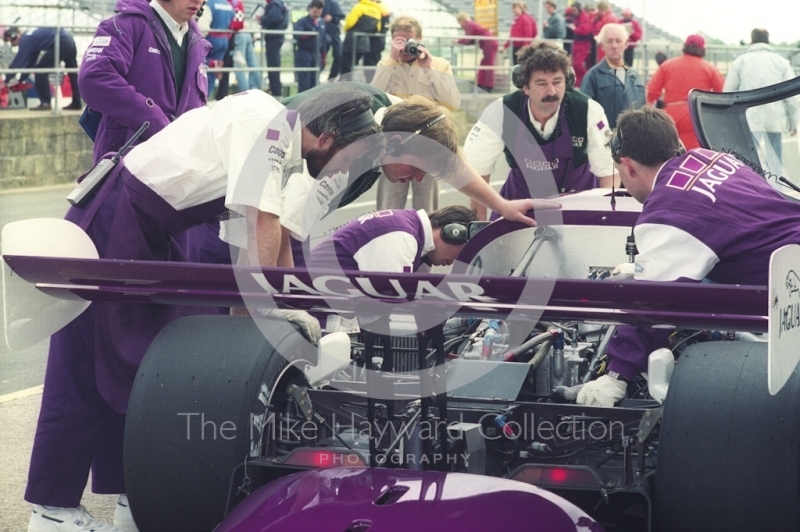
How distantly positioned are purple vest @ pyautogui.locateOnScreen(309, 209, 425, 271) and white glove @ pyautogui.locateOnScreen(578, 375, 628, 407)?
121 cm

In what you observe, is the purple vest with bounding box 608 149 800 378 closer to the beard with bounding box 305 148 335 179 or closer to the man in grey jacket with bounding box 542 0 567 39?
the beard with bounding box 305 148 335 179

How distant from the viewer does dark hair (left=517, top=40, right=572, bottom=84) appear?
6.22m

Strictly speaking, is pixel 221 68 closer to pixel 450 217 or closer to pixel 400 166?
pixel 450 217

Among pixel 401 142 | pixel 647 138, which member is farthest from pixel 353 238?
pixel 647 138

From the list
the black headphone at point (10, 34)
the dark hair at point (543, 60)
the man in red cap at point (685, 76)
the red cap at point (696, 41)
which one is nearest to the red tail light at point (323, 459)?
the dark hair at point (543, 60)

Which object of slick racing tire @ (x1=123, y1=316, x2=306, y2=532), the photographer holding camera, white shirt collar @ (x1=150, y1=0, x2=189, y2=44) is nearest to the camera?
slick racing tire @ (x1=123, y1=316, x2=306, y2=532)

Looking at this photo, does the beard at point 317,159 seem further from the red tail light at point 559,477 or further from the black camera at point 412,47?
the black camera at point 412,47

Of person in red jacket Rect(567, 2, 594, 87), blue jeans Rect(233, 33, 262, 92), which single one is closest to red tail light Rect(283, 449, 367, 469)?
blue jeans Rect(233, 33, 262, 92)

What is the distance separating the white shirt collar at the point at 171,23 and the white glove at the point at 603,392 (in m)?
2.62

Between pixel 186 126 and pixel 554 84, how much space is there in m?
2.77

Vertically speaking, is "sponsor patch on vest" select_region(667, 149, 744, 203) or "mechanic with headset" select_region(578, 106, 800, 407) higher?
"sponsor patch on vest" select_region(667, 149, 744, 203)

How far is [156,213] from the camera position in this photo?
4012 mm

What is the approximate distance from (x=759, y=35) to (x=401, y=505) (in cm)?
991

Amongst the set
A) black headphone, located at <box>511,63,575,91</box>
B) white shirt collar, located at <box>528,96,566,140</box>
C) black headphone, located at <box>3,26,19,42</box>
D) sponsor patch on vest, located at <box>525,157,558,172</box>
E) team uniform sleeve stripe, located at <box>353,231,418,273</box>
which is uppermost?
black headphone, located at <box>511,63,575,91</box>
